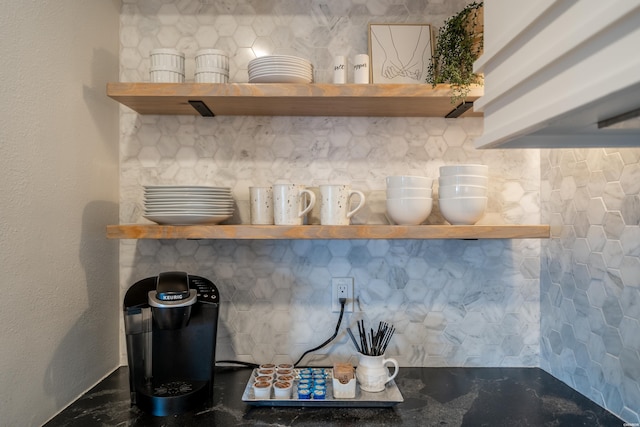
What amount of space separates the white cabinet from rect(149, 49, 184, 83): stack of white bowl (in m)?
0.86

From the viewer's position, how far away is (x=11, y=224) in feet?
2.90

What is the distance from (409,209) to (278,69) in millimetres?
558

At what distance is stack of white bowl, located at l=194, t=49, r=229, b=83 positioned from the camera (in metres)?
1.19

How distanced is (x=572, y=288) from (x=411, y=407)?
1.98 feet

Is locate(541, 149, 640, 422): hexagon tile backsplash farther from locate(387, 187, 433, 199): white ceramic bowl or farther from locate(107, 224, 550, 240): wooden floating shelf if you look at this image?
locate(387, 187, 433, 199): white ceramic bowl

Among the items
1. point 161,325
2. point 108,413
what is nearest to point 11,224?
point 161,325

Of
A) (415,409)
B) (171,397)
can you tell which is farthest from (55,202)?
(415,409)

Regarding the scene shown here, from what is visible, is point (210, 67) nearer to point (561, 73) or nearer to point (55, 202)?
point (55, 202)

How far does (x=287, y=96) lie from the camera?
3.75 feet

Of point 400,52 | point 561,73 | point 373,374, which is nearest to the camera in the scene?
point 561,73

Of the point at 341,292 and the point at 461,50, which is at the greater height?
the point at 461,50

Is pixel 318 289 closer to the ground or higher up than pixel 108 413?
higher up

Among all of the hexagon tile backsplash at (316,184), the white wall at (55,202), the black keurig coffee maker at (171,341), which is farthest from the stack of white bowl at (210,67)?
the black keurig coffee maker at (171,341)

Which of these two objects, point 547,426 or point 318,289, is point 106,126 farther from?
point 547,426
